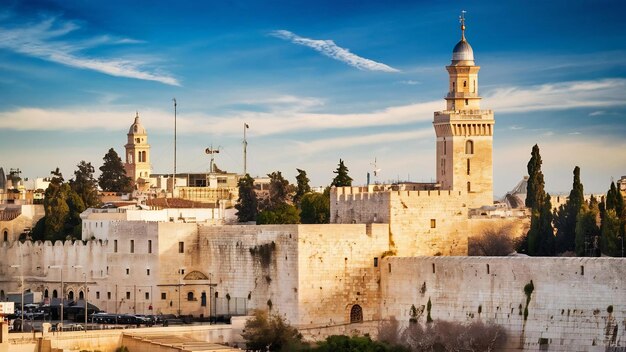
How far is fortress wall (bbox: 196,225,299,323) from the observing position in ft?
187

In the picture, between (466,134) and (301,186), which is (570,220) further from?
(301,186)

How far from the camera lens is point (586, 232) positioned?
59.9 meters

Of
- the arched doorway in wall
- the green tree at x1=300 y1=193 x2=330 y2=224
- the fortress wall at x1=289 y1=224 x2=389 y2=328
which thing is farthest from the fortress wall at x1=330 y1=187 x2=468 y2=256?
the green tree at x1=300 y1=193 x2=330 y2=224

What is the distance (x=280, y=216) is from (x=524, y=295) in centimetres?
1787

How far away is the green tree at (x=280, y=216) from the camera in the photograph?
6781 centimetres

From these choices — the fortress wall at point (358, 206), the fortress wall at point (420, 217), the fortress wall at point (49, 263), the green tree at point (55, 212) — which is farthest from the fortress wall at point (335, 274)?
the green tree at point (55, 212)

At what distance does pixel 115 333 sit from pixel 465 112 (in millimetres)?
20414

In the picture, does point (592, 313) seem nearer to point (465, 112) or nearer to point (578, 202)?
point (578, 202)

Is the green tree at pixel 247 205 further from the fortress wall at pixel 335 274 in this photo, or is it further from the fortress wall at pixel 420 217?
the fortress wall at pixel 335 274

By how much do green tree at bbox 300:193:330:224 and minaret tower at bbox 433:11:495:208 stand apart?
4.81 metres

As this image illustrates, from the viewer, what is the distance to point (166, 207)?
75500mm

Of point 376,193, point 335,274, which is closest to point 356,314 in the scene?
point 335,274

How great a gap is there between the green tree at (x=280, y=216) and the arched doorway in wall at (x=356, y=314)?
35.8 ft

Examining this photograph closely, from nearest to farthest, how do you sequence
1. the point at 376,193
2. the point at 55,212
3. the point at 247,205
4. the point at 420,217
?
the point at 420,217 → the point at 376,193 → the point at 55,212 → the point at 247,205
